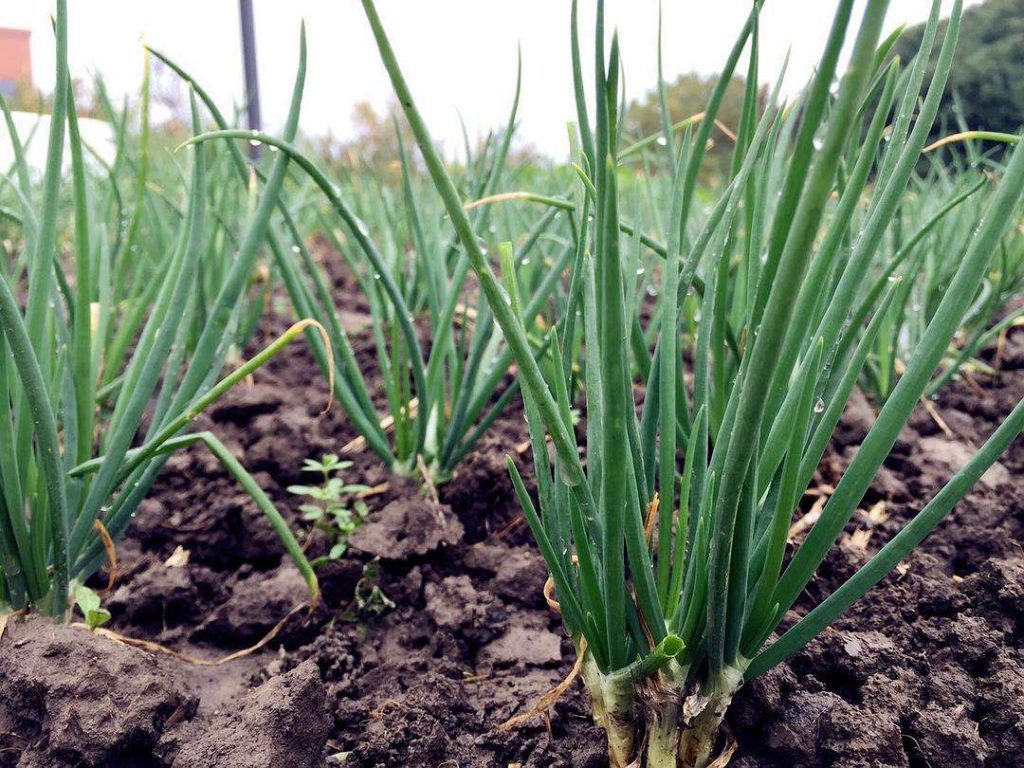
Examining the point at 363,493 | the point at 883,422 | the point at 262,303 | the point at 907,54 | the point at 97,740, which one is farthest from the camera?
the point at 907,54

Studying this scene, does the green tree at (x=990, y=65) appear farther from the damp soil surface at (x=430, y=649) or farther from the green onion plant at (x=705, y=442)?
the green onion plant at (x=705, y=442)

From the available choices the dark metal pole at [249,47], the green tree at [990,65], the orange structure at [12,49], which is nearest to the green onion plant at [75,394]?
the orange structure at [12,49]

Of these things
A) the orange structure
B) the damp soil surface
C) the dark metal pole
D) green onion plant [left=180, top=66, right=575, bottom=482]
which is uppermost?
the dark metal pole

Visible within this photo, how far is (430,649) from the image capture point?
2.65 feet

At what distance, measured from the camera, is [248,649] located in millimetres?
823

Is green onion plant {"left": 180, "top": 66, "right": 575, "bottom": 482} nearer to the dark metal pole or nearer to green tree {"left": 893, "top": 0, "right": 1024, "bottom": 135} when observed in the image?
the dark metal pole

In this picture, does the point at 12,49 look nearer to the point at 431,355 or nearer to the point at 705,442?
the point at 431,355

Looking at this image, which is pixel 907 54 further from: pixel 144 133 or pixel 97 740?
pixel 97 740

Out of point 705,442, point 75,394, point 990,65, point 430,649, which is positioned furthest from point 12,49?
point 990,65

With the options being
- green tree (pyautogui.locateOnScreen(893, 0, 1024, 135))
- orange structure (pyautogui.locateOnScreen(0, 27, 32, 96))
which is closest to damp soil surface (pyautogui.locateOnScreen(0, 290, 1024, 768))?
orange structure (pyautogui.locateOnScreen(0, 27, 32, 96))

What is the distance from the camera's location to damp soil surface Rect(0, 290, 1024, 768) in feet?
2.06

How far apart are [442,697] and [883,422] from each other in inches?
17.6

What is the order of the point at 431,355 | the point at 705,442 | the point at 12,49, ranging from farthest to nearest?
the point at 12,49 < the point at 431,355 < the point at 705,442

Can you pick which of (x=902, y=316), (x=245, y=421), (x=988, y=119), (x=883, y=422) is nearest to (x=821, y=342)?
(x=883, y=422)
